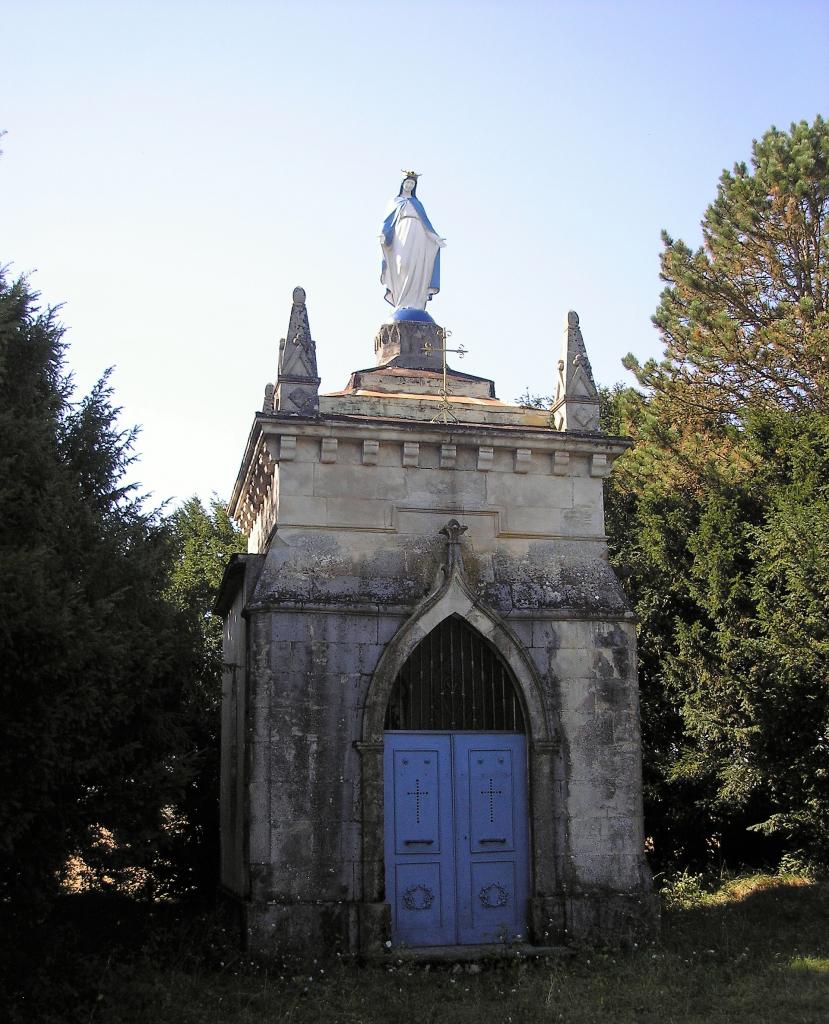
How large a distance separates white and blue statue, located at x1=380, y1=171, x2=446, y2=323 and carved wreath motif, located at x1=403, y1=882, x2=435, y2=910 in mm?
7629

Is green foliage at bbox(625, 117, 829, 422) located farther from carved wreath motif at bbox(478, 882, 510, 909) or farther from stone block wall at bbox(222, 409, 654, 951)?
carved wreath motif at bbox(478, 882, 510, 909)

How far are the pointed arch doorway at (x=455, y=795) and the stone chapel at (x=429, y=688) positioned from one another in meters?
0.02

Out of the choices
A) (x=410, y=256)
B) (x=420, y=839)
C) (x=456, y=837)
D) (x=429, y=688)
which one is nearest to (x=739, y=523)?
(x=410, y=256)

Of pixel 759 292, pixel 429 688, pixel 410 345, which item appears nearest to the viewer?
pixel 429 688

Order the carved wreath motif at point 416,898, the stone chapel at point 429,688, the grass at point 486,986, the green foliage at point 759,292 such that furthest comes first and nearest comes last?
the green foliage at point 759,292, the carved wreath motif at point 416,898, the stone chapel at point 429,688, the grass at point 486,986

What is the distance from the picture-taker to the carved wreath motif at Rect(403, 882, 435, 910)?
1095cm

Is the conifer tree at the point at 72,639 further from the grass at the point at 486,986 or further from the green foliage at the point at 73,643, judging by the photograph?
the grass at the point at 486,986

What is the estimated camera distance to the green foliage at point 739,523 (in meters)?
14.6

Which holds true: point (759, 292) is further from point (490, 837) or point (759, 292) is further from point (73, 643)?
point (73, 643)

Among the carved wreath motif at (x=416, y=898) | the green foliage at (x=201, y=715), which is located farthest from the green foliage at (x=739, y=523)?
the green foliage at (x=201, y=715)

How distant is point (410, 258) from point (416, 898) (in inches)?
337

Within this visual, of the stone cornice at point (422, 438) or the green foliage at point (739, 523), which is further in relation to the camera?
the green foliage at point (739, 523)

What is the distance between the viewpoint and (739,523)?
1617 centimetres

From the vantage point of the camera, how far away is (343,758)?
1102cm
